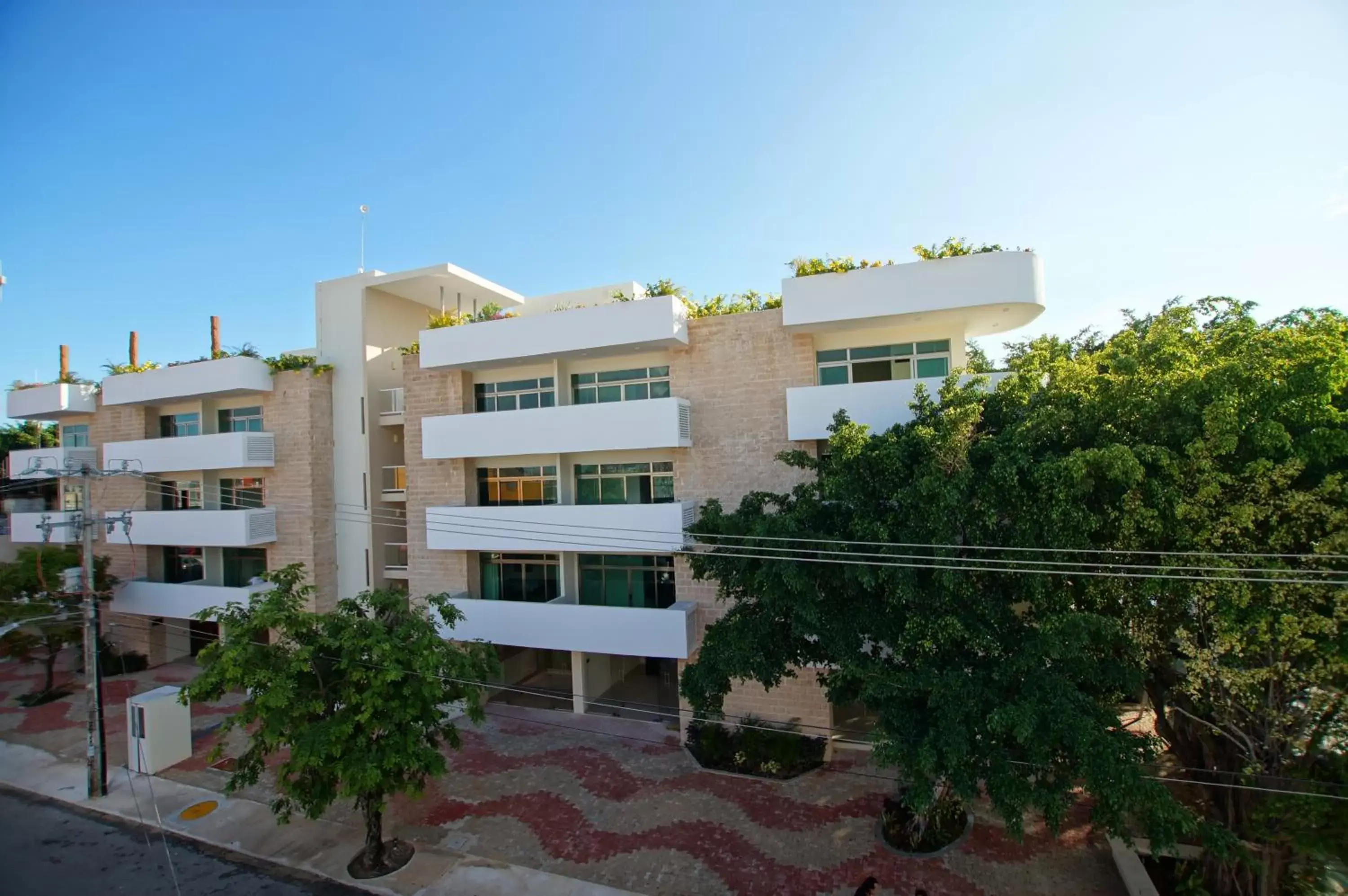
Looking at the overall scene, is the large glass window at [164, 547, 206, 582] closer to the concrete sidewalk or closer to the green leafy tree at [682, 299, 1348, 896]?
the concrete sidewalk

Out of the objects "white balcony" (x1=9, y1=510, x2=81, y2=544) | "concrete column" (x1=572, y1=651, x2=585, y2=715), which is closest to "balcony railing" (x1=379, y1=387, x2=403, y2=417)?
"concrete column" (x1=572, y1=651, x2=585, y2=715)

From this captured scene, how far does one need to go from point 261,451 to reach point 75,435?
32.9 feet

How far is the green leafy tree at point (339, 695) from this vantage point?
884 cm

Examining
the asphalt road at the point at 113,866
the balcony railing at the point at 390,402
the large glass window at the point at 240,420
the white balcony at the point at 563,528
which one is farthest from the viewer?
the large glass window at the point at 240,420

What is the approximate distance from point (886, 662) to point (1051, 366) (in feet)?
16.2

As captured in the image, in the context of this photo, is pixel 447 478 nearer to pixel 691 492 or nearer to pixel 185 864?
pixel 691 492

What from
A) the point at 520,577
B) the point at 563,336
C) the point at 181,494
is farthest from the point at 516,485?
the point at 181,494

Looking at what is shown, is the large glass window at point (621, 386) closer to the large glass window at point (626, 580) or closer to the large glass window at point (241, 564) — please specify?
the large glass window at point (626, 580)

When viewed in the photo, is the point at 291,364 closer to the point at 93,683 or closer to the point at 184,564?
the point at 184,564

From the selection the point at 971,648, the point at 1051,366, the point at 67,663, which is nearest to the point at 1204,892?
the point at 971,648

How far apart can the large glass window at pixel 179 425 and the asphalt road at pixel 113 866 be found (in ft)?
34.8

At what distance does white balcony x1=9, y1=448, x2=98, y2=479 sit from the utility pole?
364 inches

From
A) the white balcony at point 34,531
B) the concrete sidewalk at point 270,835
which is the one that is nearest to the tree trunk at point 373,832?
the concrete sidewalk at point 270,835

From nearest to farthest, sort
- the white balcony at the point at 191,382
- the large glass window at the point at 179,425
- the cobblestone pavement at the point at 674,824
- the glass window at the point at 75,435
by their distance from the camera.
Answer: the cobblestone pavement at the point at 674,824
the white balcony at the point at 191,382
the large glass window at the point at 179,425
the glass window at the point at 75,435
